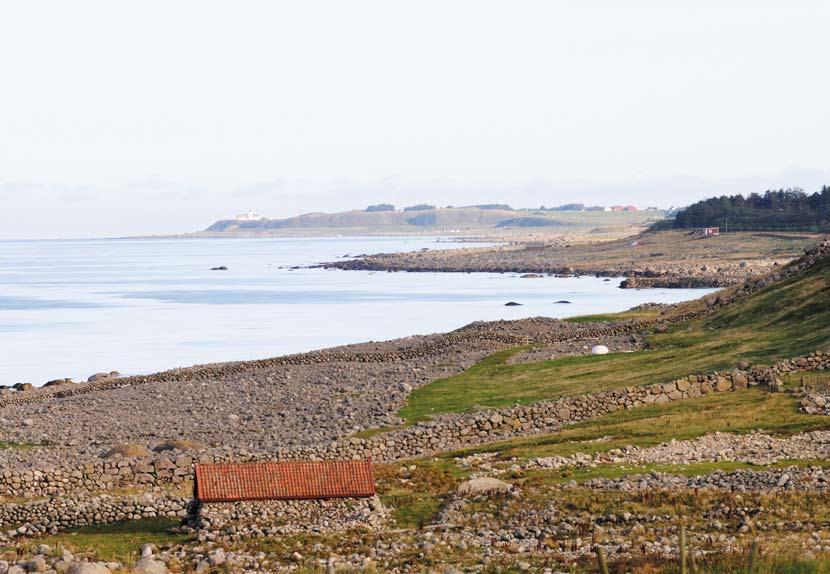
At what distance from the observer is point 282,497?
25.0 meters

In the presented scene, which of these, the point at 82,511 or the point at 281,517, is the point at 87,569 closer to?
the point at 281,517

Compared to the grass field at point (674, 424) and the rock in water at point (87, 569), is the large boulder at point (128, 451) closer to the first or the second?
the grass field at point (674, 424)

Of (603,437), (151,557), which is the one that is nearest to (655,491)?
(603,437)

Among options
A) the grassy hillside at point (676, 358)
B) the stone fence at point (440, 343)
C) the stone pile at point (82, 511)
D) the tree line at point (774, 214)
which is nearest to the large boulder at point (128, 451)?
the stone pile at point (82, 511)

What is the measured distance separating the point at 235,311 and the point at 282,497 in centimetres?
8845

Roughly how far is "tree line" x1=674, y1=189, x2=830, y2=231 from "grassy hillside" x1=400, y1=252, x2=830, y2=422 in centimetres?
10871

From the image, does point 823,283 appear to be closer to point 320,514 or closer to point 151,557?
point 320,514

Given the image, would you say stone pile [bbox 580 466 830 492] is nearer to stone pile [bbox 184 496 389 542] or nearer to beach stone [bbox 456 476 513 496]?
beach stone [bbox 456 476 513 496]

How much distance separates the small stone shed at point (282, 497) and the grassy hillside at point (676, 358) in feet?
45.8

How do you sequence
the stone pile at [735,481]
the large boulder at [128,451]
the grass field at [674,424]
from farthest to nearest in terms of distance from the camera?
the large boulder at [128,451] < the grass field at [674,424] < the stone pile at [735,481]

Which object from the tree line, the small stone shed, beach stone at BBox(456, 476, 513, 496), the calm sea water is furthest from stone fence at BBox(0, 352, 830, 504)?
the tree line

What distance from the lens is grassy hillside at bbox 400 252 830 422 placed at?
4169 centimetres

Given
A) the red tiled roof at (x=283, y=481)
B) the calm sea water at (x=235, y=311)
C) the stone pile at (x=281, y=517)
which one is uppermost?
the red tiled roof at (x=283, y=481)

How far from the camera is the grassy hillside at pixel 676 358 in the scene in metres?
41.7
